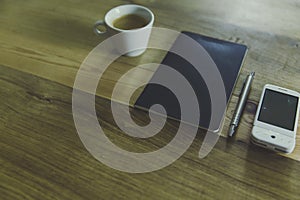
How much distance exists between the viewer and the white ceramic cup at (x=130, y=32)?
615mm

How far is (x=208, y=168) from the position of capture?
475 mm

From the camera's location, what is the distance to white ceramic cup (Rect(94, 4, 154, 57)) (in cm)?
61

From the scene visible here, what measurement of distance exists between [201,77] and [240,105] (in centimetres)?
10

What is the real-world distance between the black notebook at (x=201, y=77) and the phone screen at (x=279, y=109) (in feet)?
0.22

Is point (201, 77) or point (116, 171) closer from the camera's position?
point (116, 171)

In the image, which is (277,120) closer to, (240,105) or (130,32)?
(240,105)

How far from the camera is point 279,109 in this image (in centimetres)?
52

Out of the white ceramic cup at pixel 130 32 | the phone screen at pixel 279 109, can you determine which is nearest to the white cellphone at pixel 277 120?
the phone screen at pixel 279 109

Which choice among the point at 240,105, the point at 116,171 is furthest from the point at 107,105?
the point at 240,105

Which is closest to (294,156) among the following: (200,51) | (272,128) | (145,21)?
(272,128)

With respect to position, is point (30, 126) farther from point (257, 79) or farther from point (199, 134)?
point (257, 79)

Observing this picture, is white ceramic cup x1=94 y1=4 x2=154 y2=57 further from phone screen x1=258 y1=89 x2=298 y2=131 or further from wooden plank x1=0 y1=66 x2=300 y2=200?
phone screen x1=258 y1=89 x2=298 y2=131

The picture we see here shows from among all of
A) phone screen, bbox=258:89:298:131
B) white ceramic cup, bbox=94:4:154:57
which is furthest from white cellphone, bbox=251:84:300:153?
white ceramic cup, bbox=94:4:154:57

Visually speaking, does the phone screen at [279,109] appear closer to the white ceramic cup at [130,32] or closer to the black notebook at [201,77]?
the black notebook at [201,77]
